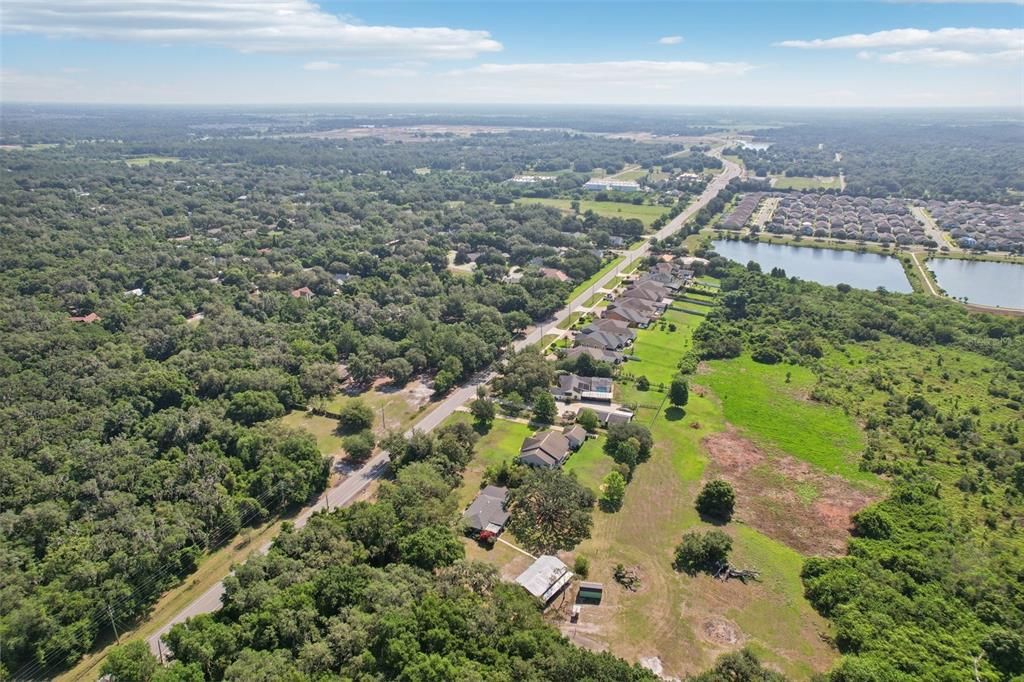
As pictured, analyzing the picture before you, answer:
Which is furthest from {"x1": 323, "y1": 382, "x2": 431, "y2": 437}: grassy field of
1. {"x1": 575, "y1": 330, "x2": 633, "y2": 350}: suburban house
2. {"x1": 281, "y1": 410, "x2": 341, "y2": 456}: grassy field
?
{"x1": 575, "y1": 330, "x2": 633, "y2": 350}: suburban house

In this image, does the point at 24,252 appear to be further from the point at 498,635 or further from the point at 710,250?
the point at 710,250

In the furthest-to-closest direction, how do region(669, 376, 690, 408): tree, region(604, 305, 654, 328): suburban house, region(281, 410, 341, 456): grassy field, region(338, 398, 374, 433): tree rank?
region(604, 305, 654, 328): suburban house → region(669, 376, 690, 408): tree → region(338, 398, 374, 433): tree → region(281, 410, 341, 456): grassy field

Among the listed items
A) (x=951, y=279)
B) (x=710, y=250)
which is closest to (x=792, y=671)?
(x=710, y=250)

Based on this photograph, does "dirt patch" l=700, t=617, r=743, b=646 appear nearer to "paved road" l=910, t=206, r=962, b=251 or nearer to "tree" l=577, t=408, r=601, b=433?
"tree" l=577, t=408, r=601, b=433

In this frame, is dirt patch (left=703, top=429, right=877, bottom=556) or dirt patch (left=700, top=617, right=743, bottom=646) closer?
dirt patch (left=700, top=617, right=743, bottom=646)

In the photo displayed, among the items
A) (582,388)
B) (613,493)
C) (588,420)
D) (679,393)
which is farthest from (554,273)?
(613,493)

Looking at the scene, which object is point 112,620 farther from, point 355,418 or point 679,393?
point 679,393
